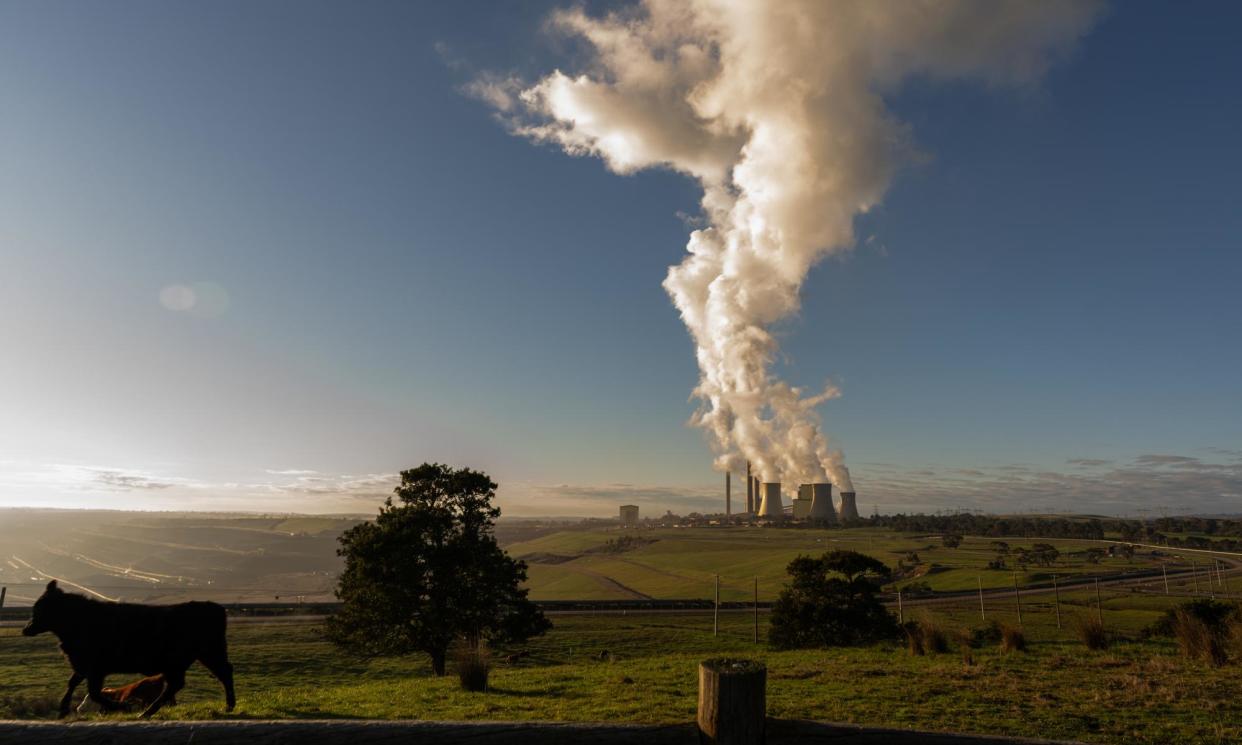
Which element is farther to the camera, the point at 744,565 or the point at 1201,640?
the point at 744,565

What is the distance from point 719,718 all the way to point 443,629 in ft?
74.7

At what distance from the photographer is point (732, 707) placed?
3611 mm

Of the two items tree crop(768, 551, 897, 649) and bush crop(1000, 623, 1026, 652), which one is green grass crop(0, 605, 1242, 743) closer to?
bush crop(1000, 623, 1026, 652)

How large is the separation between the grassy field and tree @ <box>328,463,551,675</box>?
221 feet

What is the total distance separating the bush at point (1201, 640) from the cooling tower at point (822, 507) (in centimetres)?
18787

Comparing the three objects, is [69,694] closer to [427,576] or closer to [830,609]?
[427,576]

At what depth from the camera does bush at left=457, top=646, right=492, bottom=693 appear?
49.3ft

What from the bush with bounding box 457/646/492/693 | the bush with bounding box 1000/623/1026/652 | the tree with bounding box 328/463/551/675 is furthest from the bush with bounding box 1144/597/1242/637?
the tree with bounding box 328/463/551/675

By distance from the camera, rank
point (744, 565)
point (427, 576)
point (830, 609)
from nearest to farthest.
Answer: point (427, 576)
point (830, 609)
point (744, 565)

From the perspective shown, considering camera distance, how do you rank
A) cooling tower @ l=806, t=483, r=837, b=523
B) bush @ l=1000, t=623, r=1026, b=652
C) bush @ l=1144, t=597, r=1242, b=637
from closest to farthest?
bush @ l=1144, t=597, r=1242, b=637 < bush @ l=1000, t=623, r=1026, b=652 < cooling tower @ l=806, t=483, r=837, b=523

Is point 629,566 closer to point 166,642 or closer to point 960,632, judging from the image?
point 960,632

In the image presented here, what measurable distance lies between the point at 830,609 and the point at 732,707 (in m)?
34.8

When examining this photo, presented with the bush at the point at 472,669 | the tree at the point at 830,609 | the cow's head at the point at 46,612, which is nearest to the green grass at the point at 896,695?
the bush at the point at 472,669

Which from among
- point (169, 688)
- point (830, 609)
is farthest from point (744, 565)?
point (169, 688)
